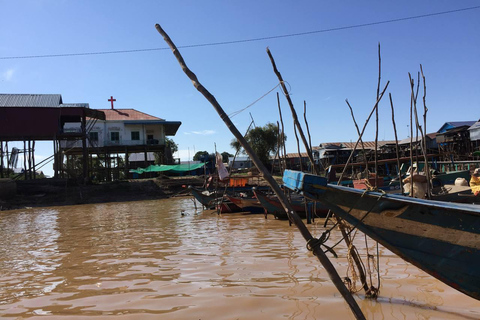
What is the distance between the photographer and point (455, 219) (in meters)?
Result: 2.82

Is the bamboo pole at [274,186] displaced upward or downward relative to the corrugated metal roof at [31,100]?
downward

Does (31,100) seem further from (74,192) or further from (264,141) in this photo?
(264,141)

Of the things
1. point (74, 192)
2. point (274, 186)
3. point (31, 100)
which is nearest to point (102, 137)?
point (31, 100)

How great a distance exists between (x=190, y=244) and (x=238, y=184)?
10390 mm

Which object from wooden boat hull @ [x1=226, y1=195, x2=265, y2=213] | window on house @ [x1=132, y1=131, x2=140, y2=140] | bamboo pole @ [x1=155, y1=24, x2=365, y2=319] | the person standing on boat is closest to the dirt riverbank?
window on house @ [x1=132, y1=131, x2=140, y2=140]

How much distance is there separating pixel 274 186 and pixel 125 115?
30215mm

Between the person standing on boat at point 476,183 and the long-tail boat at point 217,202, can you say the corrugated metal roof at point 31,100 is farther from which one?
the person standing on boat at point 476,183

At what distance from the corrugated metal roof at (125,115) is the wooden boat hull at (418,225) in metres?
28.9

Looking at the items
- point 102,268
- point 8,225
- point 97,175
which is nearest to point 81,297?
point 102,268

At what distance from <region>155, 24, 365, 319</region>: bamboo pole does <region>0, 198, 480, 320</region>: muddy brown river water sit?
1.05 m

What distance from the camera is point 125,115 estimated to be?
102 ft

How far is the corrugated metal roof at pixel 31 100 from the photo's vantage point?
981 inches

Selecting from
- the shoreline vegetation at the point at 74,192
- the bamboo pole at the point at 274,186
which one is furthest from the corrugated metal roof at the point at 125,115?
the bamboo pole at the point at 274,186

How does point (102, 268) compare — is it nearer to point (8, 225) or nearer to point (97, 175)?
point (8, 225)
